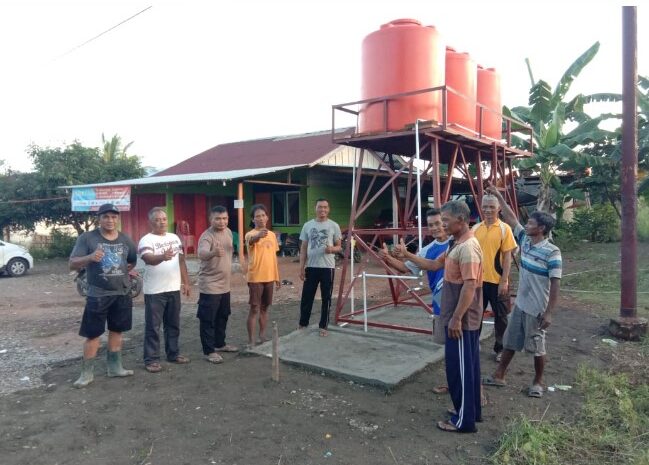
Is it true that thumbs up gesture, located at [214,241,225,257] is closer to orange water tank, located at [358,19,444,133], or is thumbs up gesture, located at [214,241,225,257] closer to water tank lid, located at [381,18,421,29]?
orange water tank, located at [358,19,444,133]

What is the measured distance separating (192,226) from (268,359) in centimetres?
1236

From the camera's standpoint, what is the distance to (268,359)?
16.8 ft

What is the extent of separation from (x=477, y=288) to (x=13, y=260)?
14.2m

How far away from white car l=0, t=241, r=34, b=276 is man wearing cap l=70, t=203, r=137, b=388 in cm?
1109

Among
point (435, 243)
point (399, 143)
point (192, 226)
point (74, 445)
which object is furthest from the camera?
point (192, 226)

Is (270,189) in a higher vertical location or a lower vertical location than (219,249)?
higher

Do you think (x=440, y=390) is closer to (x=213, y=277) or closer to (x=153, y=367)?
(x=213, y=277)

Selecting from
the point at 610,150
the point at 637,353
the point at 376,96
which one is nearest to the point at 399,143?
the point at 376,96

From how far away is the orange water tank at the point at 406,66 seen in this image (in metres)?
5.69

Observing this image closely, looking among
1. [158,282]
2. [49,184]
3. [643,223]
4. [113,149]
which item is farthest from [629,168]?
[113,149]

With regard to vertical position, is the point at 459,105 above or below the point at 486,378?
above

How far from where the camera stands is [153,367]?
15.8ft

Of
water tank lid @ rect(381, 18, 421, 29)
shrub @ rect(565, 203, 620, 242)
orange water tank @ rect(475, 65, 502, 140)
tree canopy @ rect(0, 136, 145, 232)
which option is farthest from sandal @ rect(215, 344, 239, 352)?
tree canopy @ rect(0, 136, 145, 232)

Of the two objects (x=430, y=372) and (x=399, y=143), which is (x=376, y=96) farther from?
(x=430, y=372)
